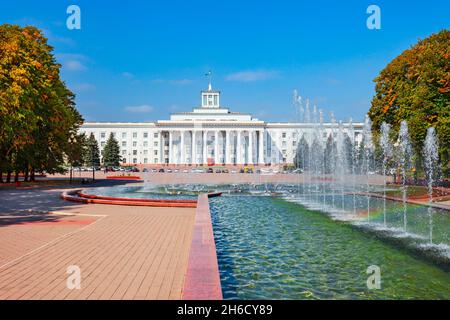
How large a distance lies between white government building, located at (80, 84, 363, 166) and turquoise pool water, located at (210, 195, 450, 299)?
9588 centimetres

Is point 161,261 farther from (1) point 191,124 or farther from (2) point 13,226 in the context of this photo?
(1) point 191,124

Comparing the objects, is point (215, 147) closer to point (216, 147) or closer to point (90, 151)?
point (216, 147)

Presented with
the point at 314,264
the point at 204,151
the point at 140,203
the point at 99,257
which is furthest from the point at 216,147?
the point at 314,264

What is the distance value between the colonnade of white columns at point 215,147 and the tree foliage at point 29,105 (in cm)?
6769

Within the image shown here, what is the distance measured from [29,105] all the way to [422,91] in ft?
103

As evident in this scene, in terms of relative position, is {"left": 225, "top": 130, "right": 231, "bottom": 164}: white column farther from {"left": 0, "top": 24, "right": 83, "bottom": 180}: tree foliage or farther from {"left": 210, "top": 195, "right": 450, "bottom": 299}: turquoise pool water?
{"left": 210, "top": 195, "right": 450, "bottom": 299}: turquoise pool water

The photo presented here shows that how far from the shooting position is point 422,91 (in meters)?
31.0

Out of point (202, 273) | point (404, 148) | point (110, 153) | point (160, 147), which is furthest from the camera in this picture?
point (160, 147)

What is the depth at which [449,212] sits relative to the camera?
1795cm

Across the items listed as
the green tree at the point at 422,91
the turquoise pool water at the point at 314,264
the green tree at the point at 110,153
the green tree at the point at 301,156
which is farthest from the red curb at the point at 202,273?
the green tree at the point at 110,153

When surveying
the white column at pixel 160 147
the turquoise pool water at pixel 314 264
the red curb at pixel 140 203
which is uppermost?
the white column at pixel 160 147

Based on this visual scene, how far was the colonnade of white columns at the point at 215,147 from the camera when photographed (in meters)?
111

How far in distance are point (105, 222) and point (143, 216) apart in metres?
1.97

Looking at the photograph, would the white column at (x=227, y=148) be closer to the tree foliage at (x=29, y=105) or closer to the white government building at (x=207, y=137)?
the white government building at (x=207, y=137)
